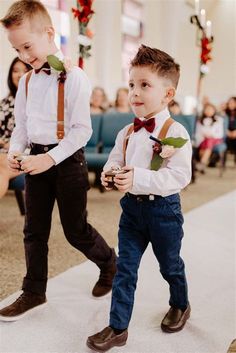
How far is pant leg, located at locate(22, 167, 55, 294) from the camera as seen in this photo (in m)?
2.20

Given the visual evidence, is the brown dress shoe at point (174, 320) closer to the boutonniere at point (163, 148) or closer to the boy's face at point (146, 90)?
the boutonniere at point (163, 148)

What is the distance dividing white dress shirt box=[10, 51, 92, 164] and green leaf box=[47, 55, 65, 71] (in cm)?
7

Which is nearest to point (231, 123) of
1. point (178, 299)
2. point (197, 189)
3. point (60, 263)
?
point (197, 189)

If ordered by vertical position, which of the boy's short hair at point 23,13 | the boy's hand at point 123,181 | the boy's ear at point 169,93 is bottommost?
the boy's hand at point 123,181

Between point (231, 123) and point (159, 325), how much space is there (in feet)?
25.7

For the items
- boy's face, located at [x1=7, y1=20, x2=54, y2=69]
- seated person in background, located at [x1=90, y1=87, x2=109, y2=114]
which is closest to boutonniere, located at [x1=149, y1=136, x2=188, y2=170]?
boy's face, located at [x1=7, y1=20, x2=54, y2=69]

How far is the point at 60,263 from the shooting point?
122 inches

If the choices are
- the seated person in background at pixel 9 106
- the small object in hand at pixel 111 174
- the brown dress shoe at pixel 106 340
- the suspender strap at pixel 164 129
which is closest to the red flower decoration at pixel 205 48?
the seated person in background at pixel 9 106

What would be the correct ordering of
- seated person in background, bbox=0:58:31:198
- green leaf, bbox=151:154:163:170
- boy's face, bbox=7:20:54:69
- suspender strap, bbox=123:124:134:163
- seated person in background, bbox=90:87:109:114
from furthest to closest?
seated person in background, bbox=90:87:109:114 < seated person in background, bbox=0:58:31:198 < boy's face, bbox=7:20:54:69 < suspender strap, bbox=123:124:134:163 < green leaf, bbox=151:154:163:170

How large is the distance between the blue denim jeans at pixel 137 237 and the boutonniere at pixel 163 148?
0.15 metres

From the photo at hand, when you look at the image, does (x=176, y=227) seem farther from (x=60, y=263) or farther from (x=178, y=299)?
(x=60, y=263)

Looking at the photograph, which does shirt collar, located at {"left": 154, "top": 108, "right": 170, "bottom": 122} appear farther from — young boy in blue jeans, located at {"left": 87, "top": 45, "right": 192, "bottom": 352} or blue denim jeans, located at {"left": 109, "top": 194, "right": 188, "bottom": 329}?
blue denim jeans, located at {"left": 109, "top": 194, "right": 188, "bottom": 329}

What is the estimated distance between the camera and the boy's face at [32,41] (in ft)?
6.81

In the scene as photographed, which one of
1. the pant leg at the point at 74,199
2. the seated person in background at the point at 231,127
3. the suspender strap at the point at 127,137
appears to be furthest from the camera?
the seated person in background at the point at 231,127
